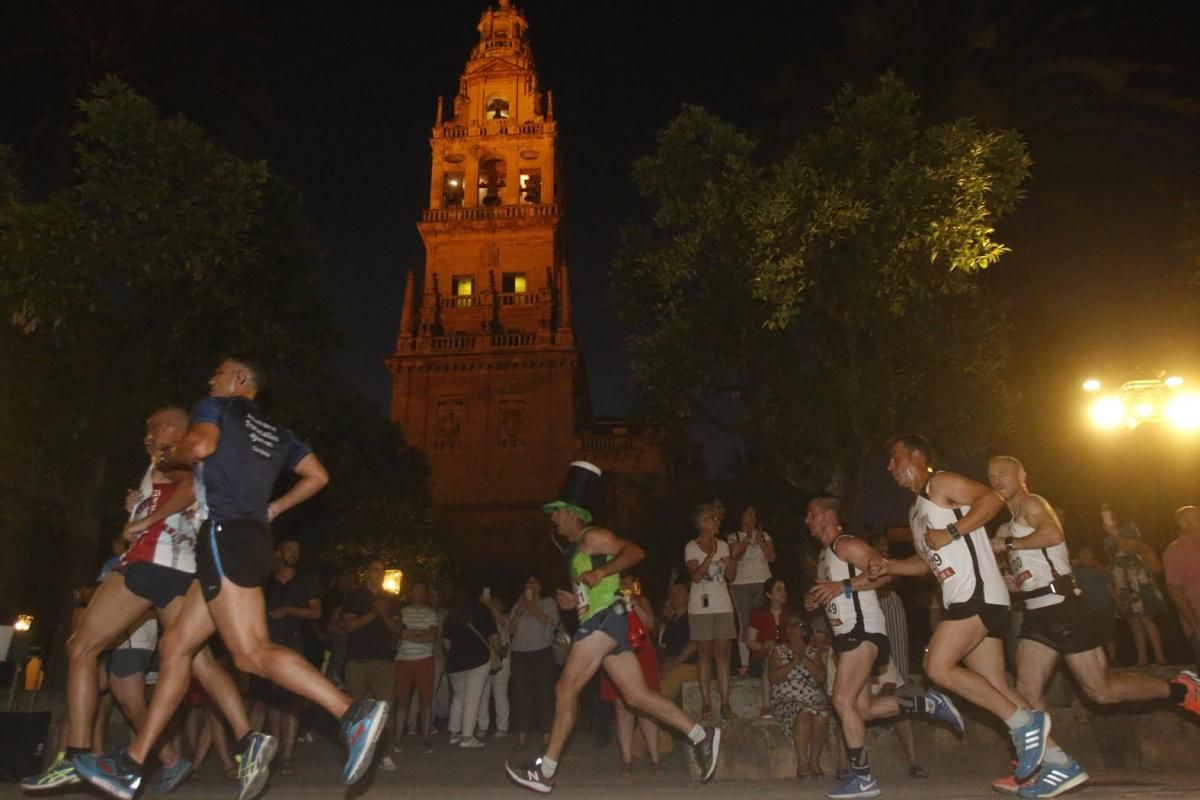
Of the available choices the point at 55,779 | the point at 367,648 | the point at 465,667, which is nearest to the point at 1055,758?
the point at 55,779

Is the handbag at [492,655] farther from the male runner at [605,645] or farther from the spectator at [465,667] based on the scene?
the male runner at [605,645]

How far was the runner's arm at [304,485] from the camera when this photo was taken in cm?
525

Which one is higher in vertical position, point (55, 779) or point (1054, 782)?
point (55, 779)

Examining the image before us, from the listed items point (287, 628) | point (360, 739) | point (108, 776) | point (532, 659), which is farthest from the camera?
point (532, 659)

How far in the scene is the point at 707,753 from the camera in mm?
6203

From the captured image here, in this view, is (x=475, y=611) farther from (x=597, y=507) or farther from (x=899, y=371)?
(x=597, y=507)

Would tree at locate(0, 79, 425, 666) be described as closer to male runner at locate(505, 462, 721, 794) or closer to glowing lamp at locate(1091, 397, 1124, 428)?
male runner at locate(505, 462, 721, 794)

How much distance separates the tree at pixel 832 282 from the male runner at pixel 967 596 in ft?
24.0

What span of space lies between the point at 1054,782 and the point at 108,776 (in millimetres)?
5116

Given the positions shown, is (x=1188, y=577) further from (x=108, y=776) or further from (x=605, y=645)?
(x=108, y=776)

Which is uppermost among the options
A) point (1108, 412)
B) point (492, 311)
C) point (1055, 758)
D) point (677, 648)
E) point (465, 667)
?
point (492, 311)

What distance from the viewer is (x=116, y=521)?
21688mm

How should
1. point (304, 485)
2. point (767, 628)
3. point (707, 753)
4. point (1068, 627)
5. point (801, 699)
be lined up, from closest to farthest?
point (304, 485)
point (1068, 627)
point (707, 753)
point (801, 699)
point (767, 628)

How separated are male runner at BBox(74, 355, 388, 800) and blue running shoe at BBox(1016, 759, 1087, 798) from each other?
3.55 meters
